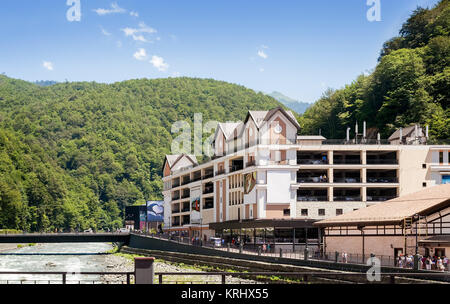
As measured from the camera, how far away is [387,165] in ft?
304

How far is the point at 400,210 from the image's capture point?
52.5 meters

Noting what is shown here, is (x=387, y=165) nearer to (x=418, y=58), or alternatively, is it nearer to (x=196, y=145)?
(x=418, y=58)

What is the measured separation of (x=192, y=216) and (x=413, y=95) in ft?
148

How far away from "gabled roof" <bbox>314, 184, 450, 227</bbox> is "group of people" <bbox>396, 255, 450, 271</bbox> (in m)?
3.18

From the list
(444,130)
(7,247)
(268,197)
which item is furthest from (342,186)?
(7,247)

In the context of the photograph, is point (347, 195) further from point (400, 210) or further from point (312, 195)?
point (400, 210)

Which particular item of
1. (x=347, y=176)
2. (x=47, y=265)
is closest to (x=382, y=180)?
(x=347, y=176)

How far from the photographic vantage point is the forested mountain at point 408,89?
114 m

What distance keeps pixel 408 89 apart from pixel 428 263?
76045 mm

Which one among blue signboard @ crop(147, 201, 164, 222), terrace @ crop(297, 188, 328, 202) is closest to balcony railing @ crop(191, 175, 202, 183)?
terrace @ crop(297, 188, 328, 202)

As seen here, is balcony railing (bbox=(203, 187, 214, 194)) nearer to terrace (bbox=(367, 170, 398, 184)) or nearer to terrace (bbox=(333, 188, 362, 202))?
terrace (bbox=(333, 188, 362, 202))

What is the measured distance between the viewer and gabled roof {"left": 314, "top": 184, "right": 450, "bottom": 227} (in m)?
49.2

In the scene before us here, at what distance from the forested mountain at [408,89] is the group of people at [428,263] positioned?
210 ft

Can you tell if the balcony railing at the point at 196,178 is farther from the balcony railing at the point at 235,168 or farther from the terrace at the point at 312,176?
the terrace at the point at 312,176
